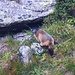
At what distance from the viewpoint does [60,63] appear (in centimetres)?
687

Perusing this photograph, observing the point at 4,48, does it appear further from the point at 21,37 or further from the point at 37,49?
the point at 37,49

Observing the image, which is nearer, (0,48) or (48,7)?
(0,48)

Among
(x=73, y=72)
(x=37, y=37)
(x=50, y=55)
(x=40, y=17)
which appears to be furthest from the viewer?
(x=40, y=17)

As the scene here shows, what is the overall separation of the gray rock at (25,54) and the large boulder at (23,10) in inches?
42.7

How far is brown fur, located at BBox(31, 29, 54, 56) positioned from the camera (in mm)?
7188

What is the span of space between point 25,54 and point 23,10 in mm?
1672

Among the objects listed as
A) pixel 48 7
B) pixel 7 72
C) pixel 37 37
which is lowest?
pixel 7 72

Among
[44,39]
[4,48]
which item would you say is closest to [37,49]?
[44,39]

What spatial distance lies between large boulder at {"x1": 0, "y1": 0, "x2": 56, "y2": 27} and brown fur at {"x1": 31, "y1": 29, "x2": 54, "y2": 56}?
660 millimetres

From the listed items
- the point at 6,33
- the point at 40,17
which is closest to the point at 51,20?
the point at 40,17

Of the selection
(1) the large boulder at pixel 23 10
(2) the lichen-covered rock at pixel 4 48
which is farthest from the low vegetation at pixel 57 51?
(1) the large boulder at pixel 23 10

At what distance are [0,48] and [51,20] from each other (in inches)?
68.9

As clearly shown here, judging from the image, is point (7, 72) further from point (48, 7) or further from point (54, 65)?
point (48, 7)

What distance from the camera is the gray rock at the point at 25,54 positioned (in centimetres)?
705
